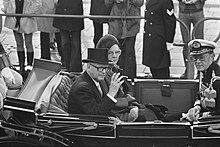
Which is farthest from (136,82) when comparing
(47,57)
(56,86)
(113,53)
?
(47,57)

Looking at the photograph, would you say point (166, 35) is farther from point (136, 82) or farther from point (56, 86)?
point (56, 86)

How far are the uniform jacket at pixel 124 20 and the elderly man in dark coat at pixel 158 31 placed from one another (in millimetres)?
433

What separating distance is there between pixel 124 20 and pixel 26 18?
69.3 inches

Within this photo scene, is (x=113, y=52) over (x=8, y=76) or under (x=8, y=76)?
over

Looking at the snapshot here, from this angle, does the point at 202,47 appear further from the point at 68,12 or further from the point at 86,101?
the point at 68,12

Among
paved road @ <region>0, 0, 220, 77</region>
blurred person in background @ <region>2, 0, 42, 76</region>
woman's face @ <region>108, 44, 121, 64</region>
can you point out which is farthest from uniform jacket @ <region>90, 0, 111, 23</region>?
woman's face @ <region>108, 44, 121, 64</region>

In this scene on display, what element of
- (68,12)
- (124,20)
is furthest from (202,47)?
(68,12)

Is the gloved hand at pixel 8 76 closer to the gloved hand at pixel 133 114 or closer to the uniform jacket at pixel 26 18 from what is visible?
the gloved hand at pixel 133 114

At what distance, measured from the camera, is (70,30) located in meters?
10.4

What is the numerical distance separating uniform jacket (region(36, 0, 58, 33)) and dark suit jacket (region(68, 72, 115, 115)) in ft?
11.9

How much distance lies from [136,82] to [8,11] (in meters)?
3.52

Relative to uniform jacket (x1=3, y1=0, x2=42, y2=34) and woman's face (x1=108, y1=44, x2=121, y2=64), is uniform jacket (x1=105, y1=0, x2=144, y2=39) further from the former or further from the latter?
woman's face (x1=108, y1=44, x2=121, y2=64)

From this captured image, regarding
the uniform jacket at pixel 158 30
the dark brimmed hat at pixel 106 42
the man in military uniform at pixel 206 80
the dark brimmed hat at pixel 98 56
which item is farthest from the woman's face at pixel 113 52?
the uniform jacket at pixel 158 30

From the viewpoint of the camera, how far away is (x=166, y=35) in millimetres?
9711
